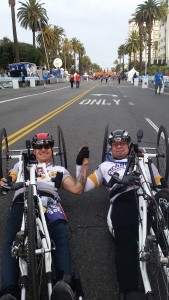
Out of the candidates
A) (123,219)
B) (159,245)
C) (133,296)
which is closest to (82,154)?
(123,219)

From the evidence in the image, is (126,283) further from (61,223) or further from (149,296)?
(61,223)

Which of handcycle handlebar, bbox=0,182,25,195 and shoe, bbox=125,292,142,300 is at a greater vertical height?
handcycle handlebar, bbox=0,182,25,195

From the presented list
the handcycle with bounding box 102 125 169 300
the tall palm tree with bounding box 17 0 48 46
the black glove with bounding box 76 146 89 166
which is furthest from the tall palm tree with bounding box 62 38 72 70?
the handcycle with bounding box 102 125 169 300

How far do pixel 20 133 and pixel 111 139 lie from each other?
5.55 metres

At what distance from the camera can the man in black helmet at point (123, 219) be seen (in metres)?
2.51

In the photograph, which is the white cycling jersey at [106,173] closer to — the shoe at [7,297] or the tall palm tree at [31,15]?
the shoe at [7,297]

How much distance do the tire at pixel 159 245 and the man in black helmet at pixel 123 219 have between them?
178 millimetres

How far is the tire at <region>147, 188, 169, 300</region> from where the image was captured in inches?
101

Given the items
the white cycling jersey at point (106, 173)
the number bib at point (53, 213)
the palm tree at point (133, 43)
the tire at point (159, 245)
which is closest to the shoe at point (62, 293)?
the tire at point (159, 245)

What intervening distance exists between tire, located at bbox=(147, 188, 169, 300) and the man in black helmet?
178 mm

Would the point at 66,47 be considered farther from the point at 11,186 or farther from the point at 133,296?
the point at 133,296

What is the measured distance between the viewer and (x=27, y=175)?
353cm

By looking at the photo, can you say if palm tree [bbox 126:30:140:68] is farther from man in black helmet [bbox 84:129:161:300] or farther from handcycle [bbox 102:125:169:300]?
handcycle [bbox 102:125:169:300]

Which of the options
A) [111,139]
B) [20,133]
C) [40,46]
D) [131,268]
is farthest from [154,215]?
[40,46]
